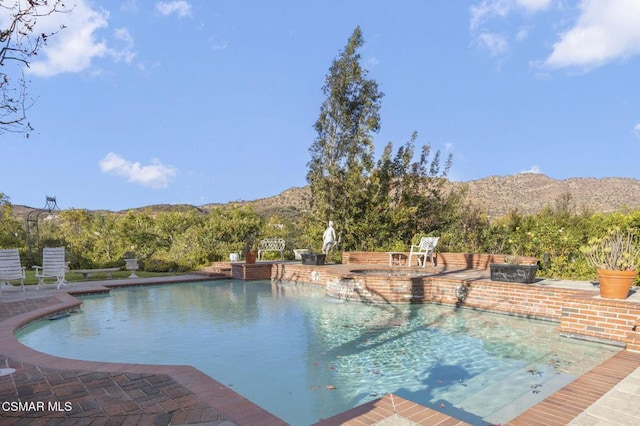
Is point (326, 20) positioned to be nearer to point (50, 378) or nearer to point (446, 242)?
point (446, 242)

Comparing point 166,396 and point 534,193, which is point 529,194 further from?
point 166,396

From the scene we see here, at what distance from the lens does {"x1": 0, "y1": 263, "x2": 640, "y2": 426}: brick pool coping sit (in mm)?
2746

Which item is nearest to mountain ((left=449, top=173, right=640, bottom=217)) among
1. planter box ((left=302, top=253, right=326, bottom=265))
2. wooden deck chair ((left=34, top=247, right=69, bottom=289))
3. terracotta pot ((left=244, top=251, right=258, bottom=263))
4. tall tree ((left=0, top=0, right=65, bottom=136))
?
planter box ((left=302, top=253, right=326, bottom=265))

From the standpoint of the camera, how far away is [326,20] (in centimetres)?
1310

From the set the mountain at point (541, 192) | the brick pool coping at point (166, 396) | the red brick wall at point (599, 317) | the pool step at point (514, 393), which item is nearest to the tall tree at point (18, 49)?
the brick pool coping at point (166, 396)

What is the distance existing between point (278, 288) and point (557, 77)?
1424 cm

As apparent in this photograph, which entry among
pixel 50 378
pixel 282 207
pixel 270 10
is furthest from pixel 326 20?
pixel 282 207

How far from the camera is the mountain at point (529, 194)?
30.2 metres

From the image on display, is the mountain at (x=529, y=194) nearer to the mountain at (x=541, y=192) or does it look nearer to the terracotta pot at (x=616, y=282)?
the mountain at (x=541, y=192)

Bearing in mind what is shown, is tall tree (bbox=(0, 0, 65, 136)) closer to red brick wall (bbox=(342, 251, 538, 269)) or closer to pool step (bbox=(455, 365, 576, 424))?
pool step (bbox=(455, 365, 576, 424))

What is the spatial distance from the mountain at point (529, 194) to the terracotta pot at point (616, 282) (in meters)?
23.5

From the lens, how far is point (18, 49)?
8.13ft

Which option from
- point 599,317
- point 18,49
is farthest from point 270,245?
point 18,49

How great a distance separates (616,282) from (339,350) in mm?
4126
